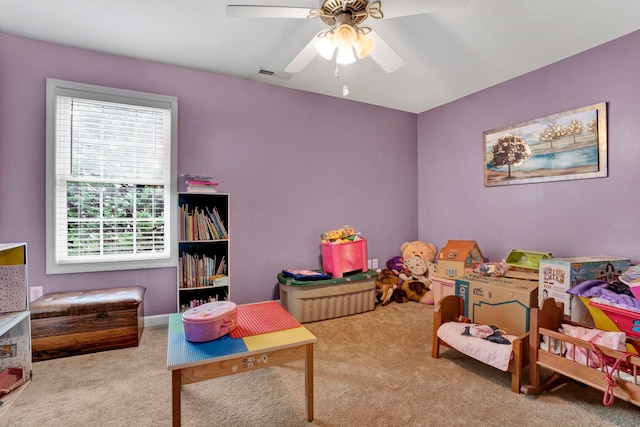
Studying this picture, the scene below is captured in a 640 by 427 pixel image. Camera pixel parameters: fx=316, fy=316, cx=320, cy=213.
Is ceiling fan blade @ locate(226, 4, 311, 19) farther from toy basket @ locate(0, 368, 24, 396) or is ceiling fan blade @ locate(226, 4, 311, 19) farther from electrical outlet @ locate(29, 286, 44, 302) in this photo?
electrical outlet @ locate(29, 286, 44, 302)

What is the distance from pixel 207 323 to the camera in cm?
153

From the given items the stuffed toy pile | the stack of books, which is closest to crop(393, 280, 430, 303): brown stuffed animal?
the stuffed toy pile

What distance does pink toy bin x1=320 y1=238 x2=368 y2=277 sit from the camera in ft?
10.7

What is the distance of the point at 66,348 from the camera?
7.52ft

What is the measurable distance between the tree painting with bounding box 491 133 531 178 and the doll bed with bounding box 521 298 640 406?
1.65 meters

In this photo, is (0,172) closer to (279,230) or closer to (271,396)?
(279,230)

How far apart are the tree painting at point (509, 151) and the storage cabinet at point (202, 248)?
9.27 ft

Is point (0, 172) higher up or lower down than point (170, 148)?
lower down

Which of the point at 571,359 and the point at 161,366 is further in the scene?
the point at 161,366

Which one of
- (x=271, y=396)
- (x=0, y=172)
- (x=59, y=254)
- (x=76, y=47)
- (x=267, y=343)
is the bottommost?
(x=271, y=396)

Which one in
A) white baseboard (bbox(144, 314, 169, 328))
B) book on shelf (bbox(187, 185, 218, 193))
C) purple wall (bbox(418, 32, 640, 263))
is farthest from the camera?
white baseboard (bbox(144, 314, 169, 328))

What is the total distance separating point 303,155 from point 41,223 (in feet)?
7.92

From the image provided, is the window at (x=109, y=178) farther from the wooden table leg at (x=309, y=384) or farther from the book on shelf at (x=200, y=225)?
the wooden table leg at (x=309, y=384)

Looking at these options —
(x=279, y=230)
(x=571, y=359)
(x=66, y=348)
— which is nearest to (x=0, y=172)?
(x=66, y=348)
